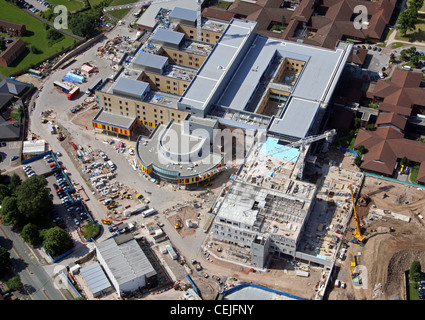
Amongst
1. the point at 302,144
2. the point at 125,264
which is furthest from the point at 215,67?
the point at 125,264

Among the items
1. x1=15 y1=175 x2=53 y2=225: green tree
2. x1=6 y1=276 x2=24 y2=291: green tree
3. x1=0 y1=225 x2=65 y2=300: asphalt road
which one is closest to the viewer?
x1=6 y1=276 x2=24 y2=291: green tree

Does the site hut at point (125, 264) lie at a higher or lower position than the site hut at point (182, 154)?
lower

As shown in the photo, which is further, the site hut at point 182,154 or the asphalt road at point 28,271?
the site hut at point 182,154

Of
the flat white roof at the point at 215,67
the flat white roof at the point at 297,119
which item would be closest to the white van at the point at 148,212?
the flat white roof at the point at 215,67

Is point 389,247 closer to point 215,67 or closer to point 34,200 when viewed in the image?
point 215,67

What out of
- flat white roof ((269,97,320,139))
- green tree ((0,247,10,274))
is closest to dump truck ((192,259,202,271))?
flat white roof ((269,97,320,139))

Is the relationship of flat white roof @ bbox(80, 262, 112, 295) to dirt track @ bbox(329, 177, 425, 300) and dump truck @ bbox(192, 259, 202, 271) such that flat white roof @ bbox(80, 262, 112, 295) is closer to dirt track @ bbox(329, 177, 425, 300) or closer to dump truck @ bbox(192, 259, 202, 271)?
dump truck @ bbox(192, 259, 202, 271)

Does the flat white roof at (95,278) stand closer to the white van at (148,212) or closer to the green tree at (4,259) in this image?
the green tree at (4,259)
